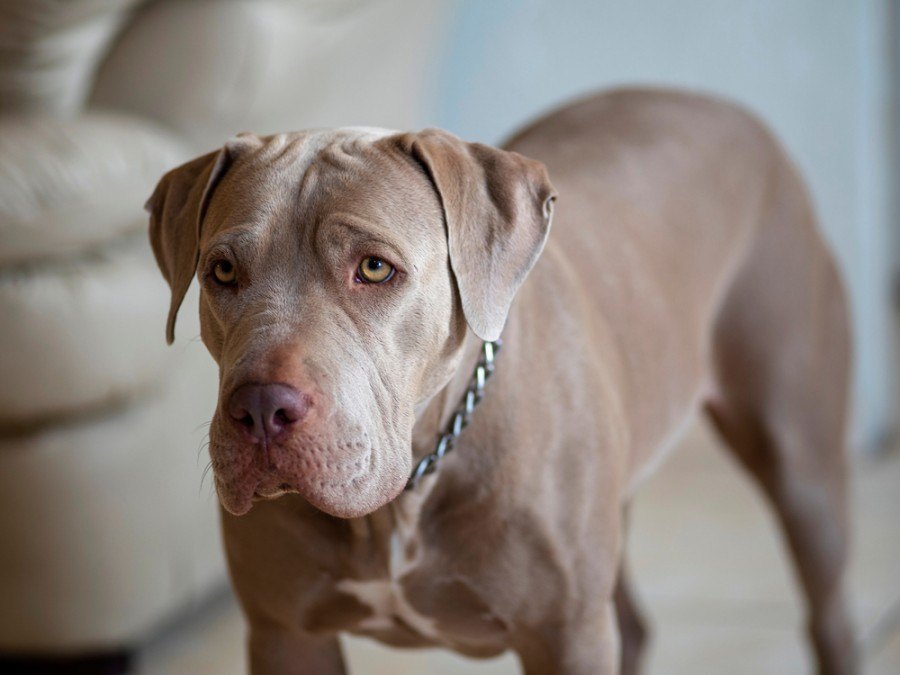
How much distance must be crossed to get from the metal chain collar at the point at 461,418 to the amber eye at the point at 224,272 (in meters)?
0.33

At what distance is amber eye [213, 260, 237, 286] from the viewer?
1341 millimetres

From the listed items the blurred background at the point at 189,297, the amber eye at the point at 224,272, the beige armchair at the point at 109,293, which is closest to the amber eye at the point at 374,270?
the amber eye at the point at 224,272

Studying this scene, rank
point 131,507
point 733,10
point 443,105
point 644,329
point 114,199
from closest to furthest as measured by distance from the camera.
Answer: point 644,329 → point 114,199 → point 131,507 → point 733,10 → point 443,105

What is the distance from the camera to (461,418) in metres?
1.48

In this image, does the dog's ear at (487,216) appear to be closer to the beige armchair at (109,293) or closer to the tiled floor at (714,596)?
the beige armchair at (109,293)

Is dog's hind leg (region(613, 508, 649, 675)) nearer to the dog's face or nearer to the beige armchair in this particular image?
the beige armchair

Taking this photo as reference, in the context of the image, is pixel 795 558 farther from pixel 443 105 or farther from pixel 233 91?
pixel 443 105

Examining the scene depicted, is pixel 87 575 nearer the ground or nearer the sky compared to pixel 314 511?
nearer the ground

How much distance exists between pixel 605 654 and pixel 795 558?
2.58 ft

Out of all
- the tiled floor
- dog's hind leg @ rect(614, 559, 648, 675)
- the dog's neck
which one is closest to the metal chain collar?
the dog's neck

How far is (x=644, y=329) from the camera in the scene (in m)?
1.86

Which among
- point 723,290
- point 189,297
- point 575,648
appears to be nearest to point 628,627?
point 723,290

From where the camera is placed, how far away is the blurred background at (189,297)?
81.8 inches

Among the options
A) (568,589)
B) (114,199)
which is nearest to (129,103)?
(114,199)
